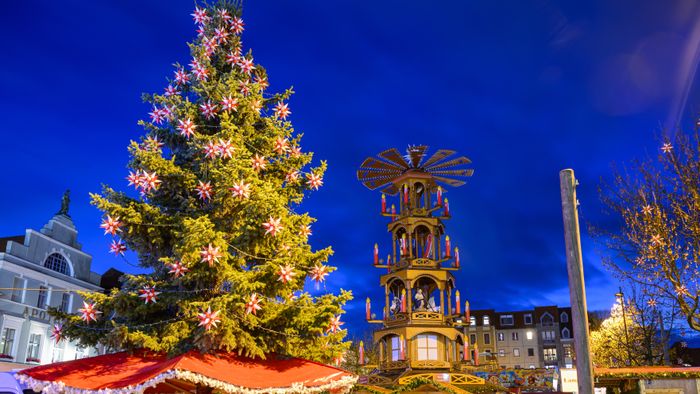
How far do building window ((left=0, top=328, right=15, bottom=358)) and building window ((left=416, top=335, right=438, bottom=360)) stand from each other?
24.3 m

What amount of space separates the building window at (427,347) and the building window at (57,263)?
26.9m

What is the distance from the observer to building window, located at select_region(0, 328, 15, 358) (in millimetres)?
33531

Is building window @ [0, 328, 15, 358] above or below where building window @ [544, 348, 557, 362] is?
below

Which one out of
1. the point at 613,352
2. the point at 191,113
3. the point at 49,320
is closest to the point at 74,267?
the point at 49,320

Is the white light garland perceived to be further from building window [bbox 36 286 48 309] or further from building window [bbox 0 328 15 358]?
building window [bbox 36 286 48 309]

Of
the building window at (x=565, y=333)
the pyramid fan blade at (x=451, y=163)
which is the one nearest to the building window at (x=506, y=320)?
the building window at (x=565, y=333)

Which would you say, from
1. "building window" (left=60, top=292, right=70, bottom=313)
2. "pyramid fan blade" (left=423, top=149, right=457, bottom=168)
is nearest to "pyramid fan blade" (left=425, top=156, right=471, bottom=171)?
"pyramid fan blade" (left=423, top=149, right=457, bottom=168)

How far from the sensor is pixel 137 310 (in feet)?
41.3

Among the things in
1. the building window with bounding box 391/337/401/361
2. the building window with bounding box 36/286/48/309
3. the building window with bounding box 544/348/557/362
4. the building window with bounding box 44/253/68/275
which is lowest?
the building window with bounding box 391/337/401/361

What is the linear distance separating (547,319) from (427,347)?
72.2 m

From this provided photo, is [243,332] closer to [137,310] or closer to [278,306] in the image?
[278,306]

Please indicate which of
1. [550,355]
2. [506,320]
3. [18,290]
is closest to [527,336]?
[506,320]

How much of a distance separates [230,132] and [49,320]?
30757 millimetres

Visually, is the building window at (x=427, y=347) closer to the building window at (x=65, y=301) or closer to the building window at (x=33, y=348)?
the building window at (x=33, y=348)
